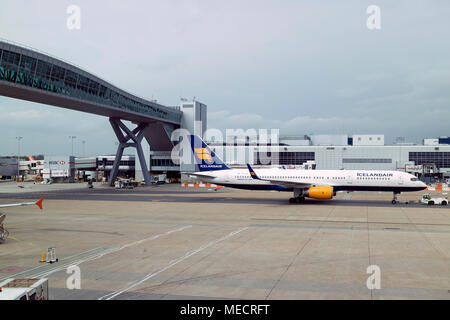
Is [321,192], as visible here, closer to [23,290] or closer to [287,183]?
[287,183]

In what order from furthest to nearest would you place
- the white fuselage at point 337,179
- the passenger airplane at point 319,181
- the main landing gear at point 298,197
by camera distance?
→ the main landing gear at point 298,197
the white fuselage at point 337,179
the passenger airplane at point 319,181

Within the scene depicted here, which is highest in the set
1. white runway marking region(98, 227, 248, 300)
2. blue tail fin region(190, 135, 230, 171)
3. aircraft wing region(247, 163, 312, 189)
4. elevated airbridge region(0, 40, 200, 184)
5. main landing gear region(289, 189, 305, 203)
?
elevated airbridge region(0, 40, 200, 184)

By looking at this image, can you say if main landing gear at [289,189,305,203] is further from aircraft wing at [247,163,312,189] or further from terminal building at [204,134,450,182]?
terminal building at [204,134,450,182]

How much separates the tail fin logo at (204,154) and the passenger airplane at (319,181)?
7.92ft

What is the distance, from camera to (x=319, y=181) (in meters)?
43.8

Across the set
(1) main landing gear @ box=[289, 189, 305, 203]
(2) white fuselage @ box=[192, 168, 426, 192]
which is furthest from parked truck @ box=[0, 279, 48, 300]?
(1) main landing gear @ box=[289, 189, 305, 203]

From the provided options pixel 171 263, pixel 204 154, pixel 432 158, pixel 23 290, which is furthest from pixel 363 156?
pixel 23 290

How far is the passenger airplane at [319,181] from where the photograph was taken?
139 ft

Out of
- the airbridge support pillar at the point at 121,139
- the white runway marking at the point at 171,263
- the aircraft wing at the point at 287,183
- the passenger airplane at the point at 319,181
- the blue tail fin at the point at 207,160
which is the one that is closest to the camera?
the white runway marking at the point at 171,263

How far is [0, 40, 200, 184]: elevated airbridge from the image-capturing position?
153ft

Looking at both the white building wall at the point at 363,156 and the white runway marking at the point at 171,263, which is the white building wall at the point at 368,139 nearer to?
the white building wall at the point at 363,156

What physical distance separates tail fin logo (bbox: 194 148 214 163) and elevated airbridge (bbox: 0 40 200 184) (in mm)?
24236

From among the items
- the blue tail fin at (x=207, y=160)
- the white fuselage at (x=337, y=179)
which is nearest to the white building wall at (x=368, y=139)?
the white fuselage at (x=337, y=179)
